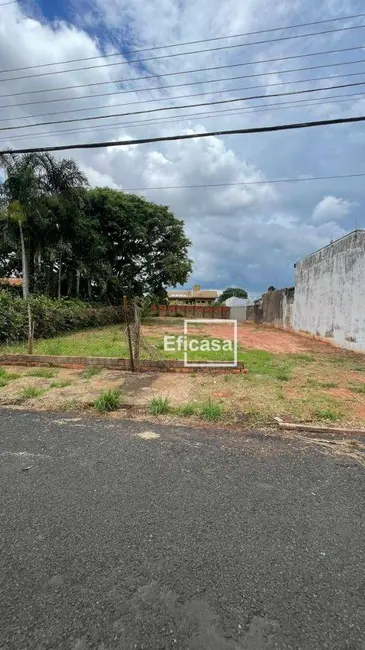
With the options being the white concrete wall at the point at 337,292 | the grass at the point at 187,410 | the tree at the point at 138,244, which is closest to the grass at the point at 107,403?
the grass at the point at 187,410

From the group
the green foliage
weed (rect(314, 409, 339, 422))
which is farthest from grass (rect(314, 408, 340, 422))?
the green foliage

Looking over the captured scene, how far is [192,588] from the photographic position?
157cm

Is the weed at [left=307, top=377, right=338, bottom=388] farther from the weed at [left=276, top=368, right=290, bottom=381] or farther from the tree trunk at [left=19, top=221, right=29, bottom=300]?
the tree trunk at [left=19, top=221, right=29, bottom=300]

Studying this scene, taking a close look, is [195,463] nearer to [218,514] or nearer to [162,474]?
[162,474]

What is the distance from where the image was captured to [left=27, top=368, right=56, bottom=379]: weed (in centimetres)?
592

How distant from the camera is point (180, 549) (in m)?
1.82

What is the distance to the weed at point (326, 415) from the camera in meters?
3.96

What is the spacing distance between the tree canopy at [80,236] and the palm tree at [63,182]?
0.13 ft

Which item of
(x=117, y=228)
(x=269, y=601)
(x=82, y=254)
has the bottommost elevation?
(x=269, y=601)

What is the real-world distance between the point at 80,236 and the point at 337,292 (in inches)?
486

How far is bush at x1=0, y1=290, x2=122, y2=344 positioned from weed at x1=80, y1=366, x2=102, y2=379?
3.69m

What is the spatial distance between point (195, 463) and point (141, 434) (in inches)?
33.1

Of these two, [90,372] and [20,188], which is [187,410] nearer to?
[90,372]

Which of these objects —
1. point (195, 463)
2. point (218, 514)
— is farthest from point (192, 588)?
point (195, 463)
